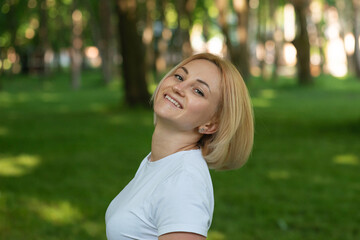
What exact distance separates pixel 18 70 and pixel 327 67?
2718cm

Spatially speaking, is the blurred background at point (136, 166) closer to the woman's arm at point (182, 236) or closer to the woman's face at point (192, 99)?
the woman's face at point (192, 99)

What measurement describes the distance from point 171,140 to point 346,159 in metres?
7.25

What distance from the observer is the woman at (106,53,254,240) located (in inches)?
73.7

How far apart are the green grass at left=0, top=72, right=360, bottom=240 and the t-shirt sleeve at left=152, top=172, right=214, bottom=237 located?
1575 millimetres

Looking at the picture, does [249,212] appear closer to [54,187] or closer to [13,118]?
[54,187]

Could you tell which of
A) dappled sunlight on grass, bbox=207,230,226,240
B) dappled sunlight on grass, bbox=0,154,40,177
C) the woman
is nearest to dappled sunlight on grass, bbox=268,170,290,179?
dappled sunlight on grass, bbox=207,230,226,240

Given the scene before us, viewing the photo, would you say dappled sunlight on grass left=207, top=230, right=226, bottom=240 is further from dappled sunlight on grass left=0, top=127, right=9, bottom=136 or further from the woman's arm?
dappled sunlight on grass left=0, top=127, right=9, bottom=136

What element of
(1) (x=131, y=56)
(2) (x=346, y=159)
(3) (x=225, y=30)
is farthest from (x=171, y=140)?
(3) (x=225, y=30)

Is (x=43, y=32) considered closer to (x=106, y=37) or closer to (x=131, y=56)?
(x=106, y=37)

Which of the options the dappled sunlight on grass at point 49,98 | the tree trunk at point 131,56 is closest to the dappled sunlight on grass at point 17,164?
the tree trunk at point 131,56

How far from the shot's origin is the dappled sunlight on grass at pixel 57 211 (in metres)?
5.79

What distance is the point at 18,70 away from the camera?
5388 cm

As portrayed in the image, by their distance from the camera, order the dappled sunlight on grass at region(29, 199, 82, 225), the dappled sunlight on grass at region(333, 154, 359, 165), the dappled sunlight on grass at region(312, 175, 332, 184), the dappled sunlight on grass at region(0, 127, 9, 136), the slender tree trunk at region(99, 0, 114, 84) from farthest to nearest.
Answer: the slender tree trunk at region(99, 0, 114, 84) → the dappled sunlight on grass at region(0, 127, 9, 136) → the dappled sunlight on grass at region(333, 154, 359, 165) → the dappled sunlight on grass at region(312, 175, 332, 184) → the dappled sunlight on grass at region(29, 199, 82, 225)

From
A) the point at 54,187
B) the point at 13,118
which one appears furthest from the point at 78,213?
the point at 13,118
